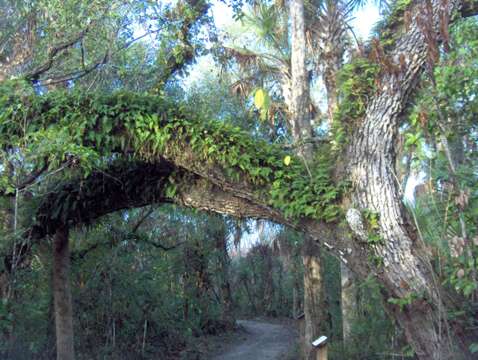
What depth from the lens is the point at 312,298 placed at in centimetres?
1219

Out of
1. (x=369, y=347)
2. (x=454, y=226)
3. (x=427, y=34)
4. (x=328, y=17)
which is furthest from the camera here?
(x=328, y=17)

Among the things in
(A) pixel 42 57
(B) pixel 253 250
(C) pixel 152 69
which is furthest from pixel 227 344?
(A) pixel 42 57

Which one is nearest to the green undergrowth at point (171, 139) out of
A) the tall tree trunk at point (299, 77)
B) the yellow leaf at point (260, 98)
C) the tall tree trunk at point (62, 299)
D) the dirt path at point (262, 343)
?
the yellow leaf at point (260, 98)

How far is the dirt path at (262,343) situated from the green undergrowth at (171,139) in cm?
904

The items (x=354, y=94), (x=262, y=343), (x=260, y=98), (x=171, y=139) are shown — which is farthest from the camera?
(x=262, y=343)

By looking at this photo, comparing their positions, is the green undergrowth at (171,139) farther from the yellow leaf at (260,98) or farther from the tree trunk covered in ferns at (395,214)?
the yellow leaf at (260,98)

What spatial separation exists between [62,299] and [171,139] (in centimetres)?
400

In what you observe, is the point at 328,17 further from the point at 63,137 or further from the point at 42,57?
the point at 63,137

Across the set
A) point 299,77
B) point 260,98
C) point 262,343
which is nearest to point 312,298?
point 299,77

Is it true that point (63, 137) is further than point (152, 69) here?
No

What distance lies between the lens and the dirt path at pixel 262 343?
1645 centimetres

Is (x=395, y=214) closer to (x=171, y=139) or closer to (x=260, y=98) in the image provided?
(x=260, y=98)

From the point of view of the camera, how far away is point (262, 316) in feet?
88.1

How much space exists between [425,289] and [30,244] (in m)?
6.41
